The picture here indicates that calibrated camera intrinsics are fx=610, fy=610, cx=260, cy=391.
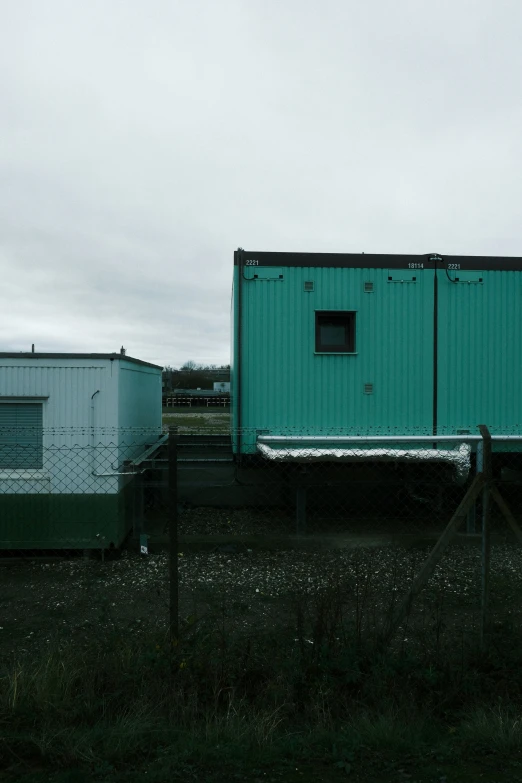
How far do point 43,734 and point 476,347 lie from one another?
7858mm

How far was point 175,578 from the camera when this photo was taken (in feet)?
12.4

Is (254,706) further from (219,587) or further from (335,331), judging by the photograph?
(335,331)

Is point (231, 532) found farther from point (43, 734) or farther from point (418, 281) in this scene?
point (43, 734)

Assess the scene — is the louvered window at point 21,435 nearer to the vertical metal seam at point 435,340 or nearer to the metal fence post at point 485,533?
the metal fence post at point 485,533

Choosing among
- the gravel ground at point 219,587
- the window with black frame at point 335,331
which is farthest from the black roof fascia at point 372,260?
the gravel ground at point 219,587

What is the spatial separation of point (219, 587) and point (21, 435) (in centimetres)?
305

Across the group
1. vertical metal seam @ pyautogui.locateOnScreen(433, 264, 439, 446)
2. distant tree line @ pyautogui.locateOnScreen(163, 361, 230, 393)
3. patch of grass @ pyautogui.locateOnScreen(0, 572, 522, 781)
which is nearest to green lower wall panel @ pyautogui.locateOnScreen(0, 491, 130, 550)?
patch of grass @ pyautogui.locateOnScreen(0, 572, 522, 781)

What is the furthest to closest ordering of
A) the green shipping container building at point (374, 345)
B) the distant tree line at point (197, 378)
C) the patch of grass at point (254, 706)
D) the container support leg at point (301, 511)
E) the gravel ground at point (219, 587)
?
the distant tree line at point (197, 378)
the green shipping container building at point (374, 345)
the container support leg at point (301, 511)
the gravel ground at point (219, 587)
the patch of grass at point (254, 706)

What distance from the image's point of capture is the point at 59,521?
278 inches

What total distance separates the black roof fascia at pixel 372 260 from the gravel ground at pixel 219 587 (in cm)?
413

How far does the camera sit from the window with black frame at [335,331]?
9000mm

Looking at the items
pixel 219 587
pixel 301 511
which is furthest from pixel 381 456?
pixel 219 587

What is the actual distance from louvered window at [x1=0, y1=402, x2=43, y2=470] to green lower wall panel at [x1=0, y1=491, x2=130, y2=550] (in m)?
0.40

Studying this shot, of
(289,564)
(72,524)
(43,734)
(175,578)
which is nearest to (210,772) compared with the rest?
(43,734)
